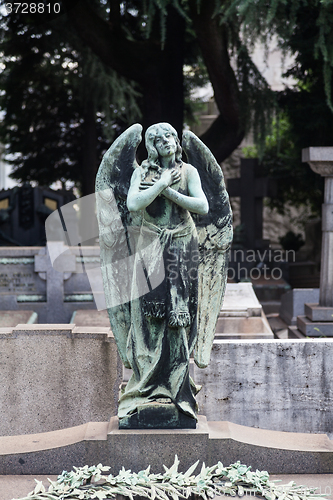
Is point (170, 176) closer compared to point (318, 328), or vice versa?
point (170, 176)

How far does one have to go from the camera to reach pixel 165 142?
3.32 meters

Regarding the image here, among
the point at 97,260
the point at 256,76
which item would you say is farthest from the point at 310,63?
the point at 97,260

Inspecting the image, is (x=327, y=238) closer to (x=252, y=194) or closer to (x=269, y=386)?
A: (x=269, y=386)

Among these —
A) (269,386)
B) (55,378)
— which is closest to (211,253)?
(269,386)

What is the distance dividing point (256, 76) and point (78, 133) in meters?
6.55

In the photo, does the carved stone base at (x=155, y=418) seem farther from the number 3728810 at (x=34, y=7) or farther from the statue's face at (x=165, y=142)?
the number 3728810 at (x=34, y=7)

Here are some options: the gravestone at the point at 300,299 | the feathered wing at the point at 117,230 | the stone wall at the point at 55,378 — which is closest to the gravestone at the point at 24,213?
the gravestone at the point at 300,299

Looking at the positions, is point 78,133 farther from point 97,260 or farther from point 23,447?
point 23,447

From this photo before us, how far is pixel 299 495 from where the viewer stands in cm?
314

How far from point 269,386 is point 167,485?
5.43 ft

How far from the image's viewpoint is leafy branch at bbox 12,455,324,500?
308 centimetres

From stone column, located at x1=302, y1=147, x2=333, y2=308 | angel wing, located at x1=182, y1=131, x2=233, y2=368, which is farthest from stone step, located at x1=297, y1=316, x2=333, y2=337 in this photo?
angel wing, located at x1=182, y1=131, x2=233, y2=368

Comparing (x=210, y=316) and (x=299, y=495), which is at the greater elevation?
(x=210, y=316)

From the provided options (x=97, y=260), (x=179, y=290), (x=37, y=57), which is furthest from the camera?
(x=37, y=57)
